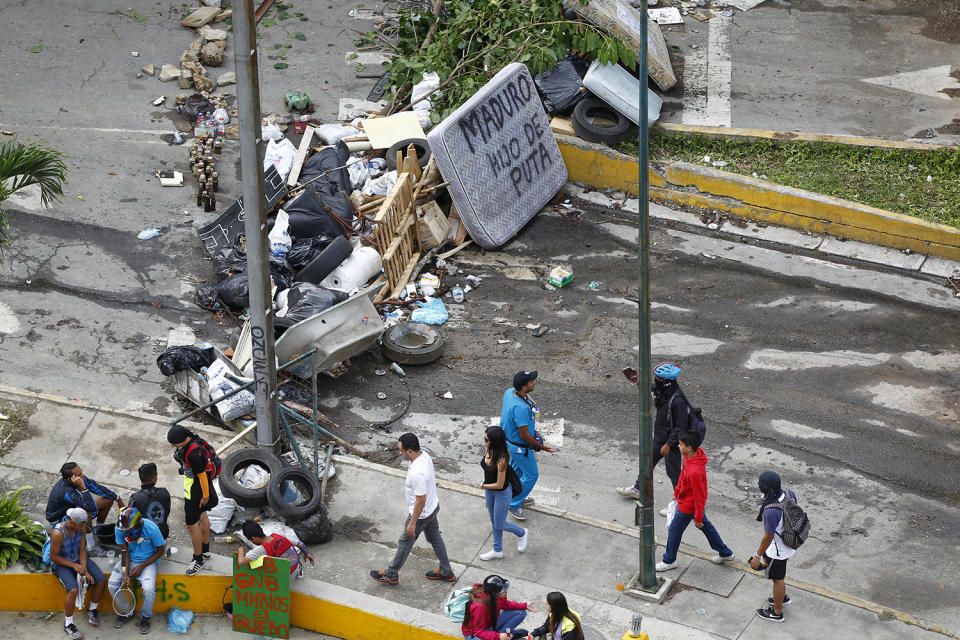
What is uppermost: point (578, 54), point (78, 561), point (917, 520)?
point (578, 54)

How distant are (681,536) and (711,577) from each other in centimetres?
40

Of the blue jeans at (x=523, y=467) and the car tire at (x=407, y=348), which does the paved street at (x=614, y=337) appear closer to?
the car tire at (x=407, y=348)

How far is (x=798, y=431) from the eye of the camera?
10922 millimetres

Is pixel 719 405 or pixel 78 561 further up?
pixel 78 561

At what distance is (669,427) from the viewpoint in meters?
9.05

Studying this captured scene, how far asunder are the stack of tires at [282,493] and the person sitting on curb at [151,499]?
83 cm

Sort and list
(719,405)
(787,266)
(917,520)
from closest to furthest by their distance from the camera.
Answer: (917,520)
(719,405)
(787,266)

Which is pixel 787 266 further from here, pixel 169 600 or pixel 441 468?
pixel 169 600

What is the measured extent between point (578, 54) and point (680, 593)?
9251mm

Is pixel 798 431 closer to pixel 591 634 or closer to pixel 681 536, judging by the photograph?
pixel 681 536

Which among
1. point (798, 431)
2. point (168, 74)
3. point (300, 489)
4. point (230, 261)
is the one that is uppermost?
point (168, 74)

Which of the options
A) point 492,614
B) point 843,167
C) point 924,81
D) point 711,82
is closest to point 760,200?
point 843,167

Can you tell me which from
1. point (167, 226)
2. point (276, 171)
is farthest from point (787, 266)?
point (167, 226)

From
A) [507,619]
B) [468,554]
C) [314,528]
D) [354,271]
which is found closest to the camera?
[507,619]
